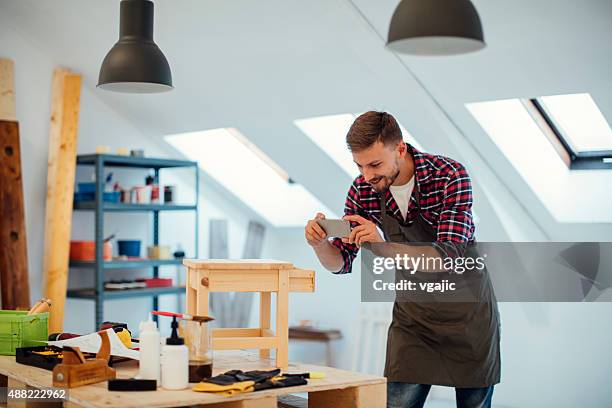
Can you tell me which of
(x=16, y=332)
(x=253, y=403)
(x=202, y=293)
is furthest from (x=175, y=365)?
(x=16, y=332)

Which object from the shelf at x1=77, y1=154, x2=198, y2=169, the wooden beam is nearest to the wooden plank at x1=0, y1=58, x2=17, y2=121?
the wooden beam

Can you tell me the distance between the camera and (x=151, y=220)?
683cm

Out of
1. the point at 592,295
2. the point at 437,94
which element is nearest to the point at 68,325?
the point at 437,94

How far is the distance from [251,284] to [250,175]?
453 centimetres

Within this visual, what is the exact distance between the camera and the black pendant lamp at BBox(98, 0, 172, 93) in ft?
11.1

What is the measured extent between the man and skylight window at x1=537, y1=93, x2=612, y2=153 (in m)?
2.09

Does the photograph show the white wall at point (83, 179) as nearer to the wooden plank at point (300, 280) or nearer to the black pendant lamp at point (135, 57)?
the black pendant lamp at point (135, 57)

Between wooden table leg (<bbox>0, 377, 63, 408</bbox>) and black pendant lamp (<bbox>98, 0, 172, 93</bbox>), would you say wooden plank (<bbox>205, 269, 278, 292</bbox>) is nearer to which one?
wooden table leg (<bbox>0, 377, 63, 408</bbox>)

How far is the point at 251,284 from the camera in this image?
9.02 ft

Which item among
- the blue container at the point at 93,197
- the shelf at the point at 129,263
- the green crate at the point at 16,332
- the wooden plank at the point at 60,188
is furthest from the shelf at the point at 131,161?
the green crate at the point at 16,332

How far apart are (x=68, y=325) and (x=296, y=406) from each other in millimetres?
3837

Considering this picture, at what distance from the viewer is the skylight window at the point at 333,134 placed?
5.95 m

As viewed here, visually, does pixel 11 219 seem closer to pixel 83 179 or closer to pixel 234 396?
pixel 83 179

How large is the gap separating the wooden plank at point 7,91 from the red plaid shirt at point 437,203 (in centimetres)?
329
